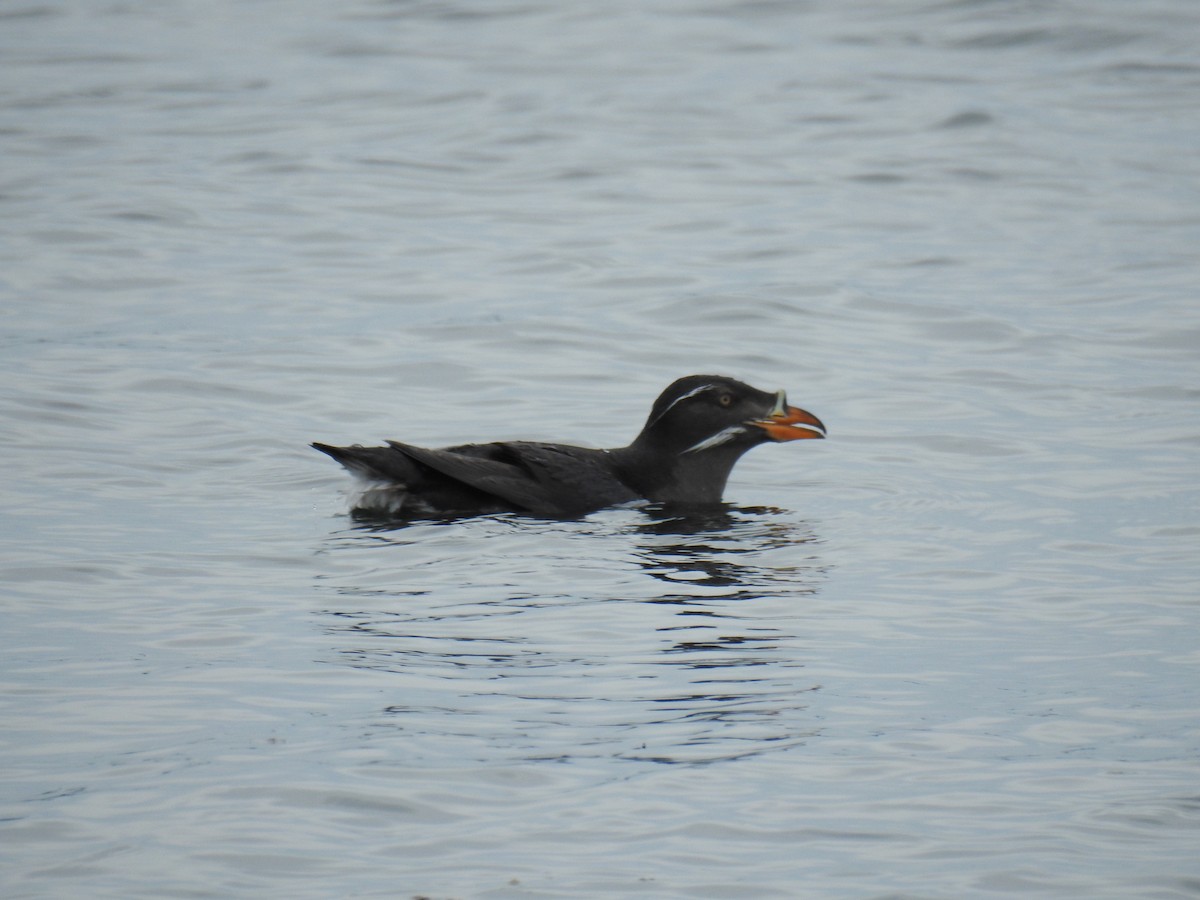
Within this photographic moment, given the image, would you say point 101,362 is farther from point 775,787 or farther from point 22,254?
point 775,787

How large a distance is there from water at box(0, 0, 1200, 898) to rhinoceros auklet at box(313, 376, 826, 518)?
0.21 metres

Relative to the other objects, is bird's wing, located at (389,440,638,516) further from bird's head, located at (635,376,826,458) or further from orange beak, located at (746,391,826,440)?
orange beak, located at (746,391,826,440)

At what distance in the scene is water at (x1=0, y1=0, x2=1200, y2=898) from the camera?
16.9ft

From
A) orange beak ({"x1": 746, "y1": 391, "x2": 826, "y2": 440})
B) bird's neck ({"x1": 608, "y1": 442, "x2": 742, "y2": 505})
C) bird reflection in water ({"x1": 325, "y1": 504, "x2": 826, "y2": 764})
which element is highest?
orange beak ({"x1": 746, "y1": 391, "x2": 826, "y2": 440})

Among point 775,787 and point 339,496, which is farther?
point 339,496

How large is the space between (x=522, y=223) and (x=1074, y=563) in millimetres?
10173

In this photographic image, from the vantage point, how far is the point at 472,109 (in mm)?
22109

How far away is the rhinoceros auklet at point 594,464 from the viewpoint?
8.68 metres

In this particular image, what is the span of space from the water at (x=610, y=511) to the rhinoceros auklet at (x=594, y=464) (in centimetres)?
21

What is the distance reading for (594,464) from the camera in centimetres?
908

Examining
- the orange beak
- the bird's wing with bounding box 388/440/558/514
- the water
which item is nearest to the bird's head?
the orange beak

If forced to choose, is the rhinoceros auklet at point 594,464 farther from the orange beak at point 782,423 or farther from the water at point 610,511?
the water at point 610,511

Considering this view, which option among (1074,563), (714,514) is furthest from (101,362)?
(1074,563)

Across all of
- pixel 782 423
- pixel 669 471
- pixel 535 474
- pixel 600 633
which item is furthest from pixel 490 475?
pixel 600 633
